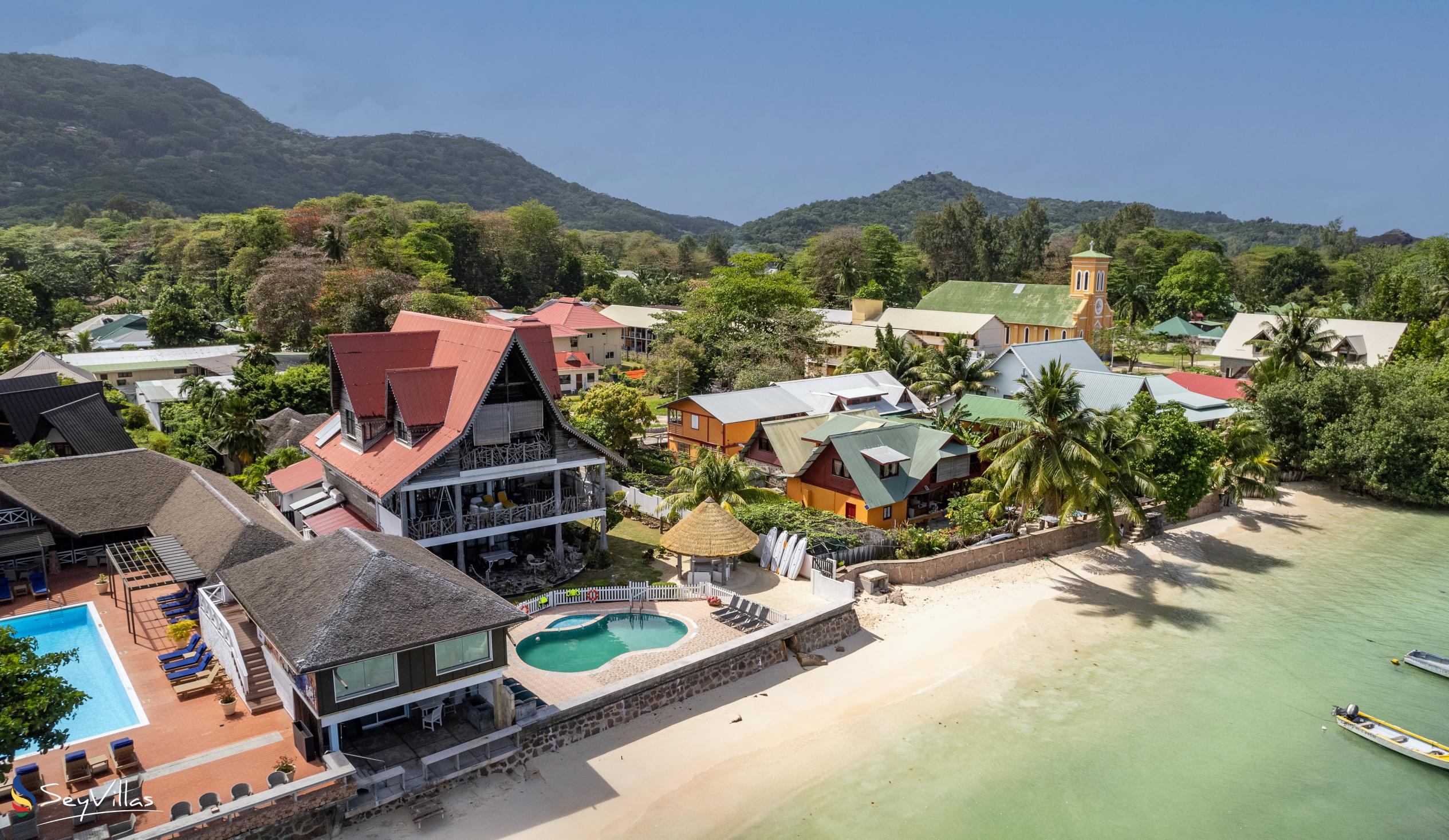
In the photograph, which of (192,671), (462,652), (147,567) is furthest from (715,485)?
(147,567)

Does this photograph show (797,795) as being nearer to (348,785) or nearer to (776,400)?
(348,785)

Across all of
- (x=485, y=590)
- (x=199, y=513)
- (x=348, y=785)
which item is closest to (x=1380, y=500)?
(x=485, y=590)

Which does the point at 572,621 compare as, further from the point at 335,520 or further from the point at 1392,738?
the point at 1392,738

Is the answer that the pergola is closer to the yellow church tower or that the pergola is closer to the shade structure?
the shade structure

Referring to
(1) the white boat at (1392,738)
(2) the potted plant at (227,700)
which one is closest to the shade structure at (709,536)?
(2) the potted plant at (227,700)

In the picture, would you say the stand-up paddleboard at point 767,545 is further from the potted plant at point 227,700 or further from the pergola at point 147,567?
the pergola at point 147,567

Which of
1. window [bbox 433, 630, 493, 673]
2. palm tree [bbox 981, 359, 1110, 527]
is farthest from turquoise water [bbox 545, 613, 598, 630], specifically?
palm tree [bbox 981, 359, 1110, 527]
